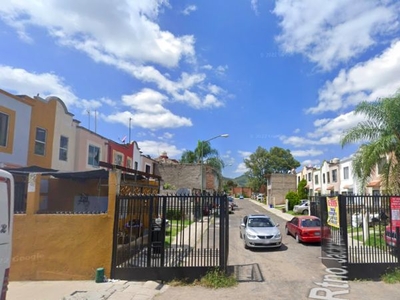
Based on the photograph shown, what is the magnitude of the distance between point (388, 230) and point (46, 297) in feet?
31.4

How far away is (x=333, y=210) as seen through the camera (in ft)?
31.6

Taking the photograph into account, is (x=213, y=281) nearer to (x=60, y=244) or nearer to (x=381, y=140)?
(x=60, y=244)

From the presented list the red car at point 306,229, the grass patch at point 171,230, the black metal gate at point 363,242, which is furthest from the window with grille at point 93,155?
the black metal gate at point 363,242

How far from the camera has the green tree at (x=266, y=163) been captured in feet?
261

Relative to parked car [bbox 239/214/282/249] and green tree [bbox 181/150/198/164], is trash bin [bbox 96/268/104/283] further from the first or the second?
green tree [bbox 181/150/198/164]

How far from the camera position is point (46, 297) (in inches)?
285

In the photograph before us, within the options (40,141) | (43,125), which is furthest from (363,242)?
(43,125)

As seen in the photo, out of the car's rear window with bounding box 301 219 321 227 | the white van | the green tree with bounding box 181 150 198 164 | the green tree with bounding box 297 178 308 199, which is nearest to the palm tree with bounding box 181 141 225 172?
the green tree with bounding box 181 150 198 164

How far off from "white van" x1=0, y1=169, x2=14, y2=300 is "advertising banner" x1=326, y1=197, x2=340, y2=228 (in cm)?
838

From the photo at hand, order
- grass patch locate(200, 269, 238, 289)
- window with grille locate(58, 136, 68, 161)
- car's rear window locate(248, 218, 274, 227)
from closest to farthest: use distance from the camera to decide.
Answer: grass patch locate(200, 269, 238, 289), car's rear window locate(248, 218, 274, 227), window with grille locate(58, 136, 68, 161)

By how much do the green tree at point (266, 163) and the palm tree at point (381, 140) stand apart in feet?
219

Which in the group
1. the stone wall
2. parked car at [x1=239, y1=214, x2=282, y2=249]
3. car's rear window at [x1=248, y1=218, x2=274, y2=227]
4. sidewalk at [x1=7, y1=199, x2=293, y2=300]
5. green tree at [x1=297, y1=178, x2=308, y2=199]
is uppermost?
the stone wall

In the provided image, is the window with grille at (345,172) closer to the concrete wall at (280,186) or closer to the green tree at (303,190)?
the green tree at (303,190)

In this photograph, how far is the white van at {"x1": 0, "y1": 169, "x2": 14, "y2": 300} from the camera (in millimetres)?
3980
